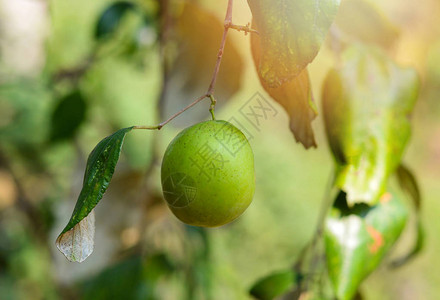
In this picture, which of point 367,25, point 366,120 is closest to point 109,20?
point 367,25

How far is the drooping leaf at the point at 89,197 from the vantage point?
304 millimetres

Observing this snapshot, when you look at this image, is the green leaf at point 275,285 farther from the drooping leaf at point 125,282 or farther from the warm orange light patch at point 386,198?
the drooping leaf at point 125,282

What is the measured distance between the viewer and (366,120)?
0.50 metres

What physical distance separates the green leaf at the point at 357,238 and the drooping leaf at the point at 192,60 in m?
0.33

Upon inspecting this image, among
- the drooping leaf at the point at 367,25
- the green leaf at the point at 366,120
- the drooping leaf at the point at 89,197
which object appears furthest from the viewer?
the drooping leaf at the point at 367,25

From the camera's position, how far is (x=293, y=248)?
1488 mm

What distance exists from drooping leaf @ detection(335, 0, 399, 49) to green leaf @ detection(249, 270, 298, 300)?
372 mm

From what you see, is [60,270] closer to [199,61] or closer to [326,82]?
[199,61]

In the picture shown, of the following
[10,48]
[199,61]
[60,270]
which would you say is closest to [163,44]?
[199,61]

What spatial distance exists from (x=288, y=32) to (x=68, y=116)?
0.69m

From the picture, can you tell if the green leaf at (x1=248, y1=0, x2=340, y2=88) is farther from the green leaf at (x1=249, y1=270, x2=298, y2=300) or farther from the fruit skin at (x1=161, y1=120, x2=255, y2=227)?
the green leaf at (x1=249, y1=270, x2=298, y2=300)

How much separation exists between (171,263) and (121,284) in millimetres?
126

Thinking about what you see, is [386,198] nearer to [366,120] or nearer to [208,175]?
[366,120]

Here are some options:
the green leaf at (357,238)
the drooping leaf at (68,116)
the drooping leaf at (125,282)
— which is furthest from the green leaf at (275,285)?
the drooping leaf at (68,116)
